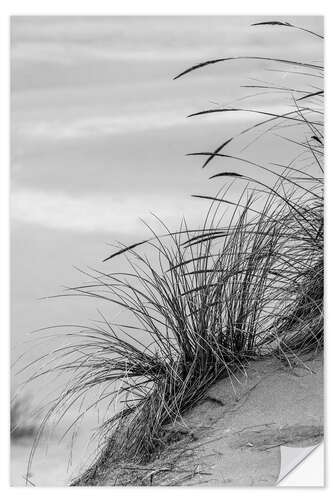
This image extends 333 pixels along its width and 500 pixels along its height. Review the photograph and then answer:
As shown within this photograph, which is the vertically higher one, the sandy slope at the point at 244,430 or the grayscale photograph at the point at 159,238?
the grayscale photograph at the point at 159,238

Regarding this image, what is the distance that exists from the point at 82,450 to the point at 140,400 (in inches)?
9.0

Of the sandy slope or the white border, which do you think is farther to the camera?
the white border

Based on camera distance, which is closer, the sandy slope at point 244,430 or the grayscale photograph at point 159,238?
the sandy slope at point 244,430

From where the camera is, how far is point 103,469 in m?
2.44

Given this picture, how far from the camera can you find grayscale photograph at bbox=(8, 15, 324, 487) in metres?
2.48

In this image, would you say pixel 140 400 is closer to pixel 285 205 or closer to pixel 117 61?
pixel 285 205

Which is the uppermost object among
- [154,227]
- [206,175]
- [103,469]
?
[206,175]

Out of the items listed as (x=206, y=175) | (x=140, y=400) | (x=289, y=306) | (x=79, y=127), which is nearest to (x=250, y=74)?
(x=206, y=175)

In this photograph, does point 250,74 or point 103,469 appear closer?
point 103,469

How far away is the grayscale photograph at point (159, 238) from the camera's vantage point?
8.13 feet

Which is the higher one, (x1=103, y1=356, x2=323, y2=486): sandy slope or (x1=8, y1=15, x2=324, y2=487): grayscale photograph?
(x1=8, y1=15, x2=324, y2=487): grayscale photograph
